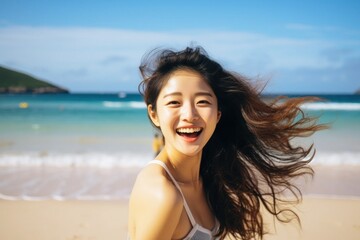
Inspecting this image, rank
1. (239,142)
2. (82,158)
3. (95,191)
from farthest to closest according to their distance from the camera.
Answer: (82,158) → (95,191) → (239,142)

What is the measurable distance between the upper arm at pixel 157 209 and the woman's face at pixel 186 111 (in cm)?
32

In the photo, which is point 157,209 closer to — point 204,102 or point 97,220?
point 204,102

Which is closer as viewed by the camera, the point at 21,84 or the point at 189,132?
the point at 189,132

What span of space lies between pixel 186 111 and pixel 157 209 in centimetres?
59

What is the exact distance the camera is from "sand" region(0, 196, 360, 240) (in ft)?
21.3

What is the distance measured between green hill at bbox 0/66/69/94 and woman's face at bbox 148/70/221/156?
100.0 m

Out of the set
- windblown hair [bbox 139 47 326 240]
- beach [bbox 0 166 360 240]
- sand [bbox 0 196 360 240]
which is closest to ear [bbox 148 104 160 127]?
windblown hair [bbox 139 47 326 240]

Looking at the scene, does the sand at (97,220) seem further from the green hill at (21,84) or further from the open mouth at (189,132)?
the green hill at (21,84)

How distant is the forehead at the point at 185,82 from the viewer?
2627 millimetres

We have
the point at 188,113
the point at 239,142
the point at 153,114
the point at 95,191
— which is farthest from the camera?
the point at 95,191

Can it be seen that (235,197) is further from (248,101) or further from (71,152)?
(71,152)

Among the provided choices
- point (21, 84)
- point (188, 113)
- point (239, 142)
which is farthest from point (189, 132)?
point (21, 84)

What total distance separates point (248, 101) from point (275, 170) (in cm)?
67

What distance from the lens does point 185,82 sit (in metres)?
2.64
